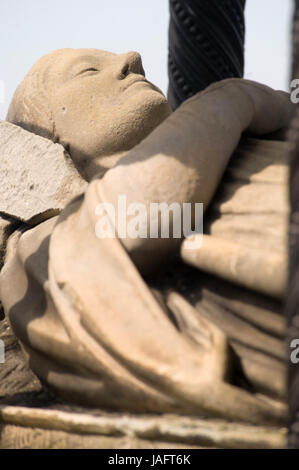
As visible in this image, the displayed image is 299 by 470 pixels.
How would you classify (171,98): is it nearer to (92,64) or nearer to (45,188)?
(92,64)

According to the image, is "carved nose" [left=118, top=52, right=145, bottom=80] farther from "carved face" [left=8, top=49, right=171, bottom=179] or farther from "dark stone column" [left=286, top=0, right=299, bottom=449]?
"dark stone column" [left=286, top=0, right=299, bottom=449]

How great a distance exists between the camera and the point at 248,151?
1.50m

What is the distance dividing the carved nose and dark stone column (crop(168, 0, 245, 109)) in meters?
0.66

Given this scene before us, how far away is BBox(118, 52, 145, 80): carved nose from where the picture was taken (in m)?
1.96

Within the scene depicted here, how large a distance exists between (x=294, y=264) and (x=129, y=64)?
138 cm

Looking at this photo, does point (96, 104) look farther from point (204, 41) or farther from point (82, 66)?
point (204, 41)

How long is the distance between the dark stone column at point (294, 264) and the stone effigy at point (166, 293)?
0.15m

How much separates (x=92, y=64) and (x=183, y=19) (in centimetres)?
80

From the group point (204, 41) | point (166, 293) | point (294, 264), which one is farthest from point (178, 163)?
point (204, 41)

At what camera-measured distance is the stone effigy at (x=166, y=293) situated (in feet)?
3.40

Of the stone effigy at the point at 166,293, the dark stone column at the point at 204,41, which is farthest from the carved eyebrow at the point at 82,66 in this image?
the dark stone column at the point at 204,41

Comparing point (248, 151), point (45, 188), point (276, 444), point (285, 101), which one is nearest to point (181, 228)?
point (248, 151)

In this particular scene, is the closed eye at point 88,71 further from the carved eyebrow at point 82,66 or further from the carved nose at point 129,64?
the carved nose at point 129,64

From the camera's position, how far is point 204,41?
2.57 metres
